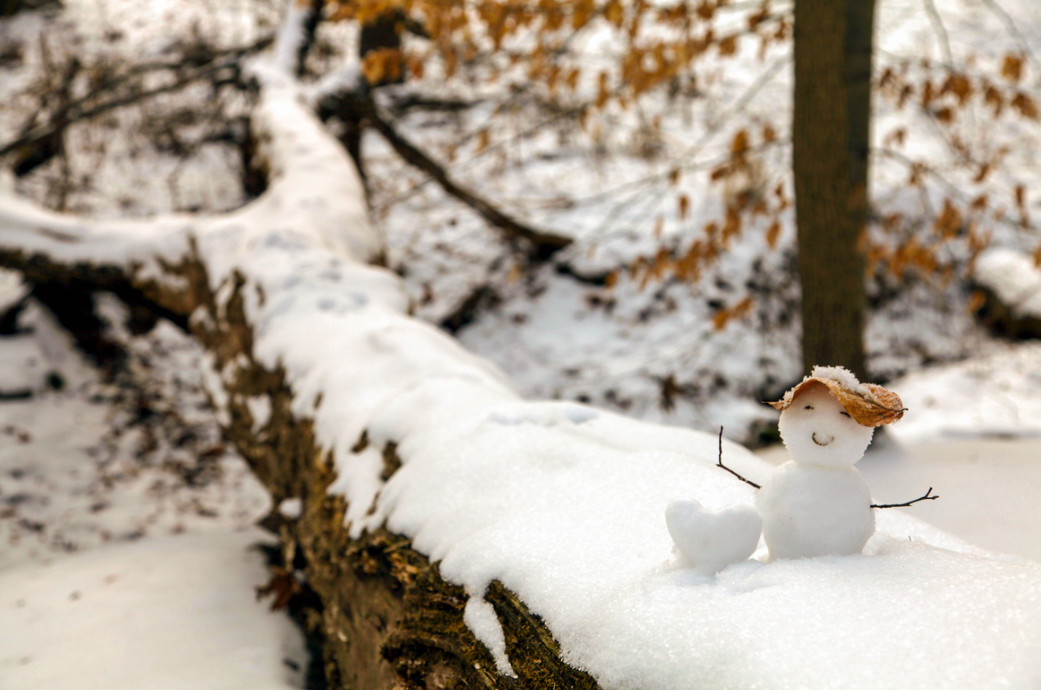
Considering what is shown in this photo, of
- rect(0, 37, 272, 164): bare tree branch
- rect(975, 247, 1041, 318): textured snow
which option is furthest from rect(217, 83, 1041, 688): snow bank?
rect(975, 247, 1041, 318): textured snow

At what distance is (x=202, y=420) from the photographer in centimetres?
419

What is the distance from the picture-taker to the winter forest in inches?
37.1

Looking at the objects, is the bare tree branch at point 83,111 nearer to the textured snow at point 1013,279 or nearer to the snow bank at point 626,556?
the snow bank at point 626,556

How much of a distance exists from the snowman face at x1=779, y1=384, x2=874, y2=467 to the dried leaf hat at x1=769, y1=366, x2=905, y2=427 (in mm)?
14

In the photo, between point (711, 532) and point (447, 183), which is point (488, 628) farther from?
point (447, 183)

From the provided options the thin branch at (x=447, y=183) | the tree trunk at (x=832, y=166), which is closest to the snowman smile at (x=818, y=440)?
the tree trunk at (x=832, y=166)

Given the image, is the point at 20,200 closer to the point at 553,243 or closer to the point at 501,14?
the point at 501,14

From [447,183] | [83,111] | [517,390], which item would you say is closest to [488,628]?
[517,390]

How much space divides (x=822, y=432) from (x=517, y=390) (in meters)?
2.93

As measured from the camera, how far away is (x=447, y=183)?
494cm

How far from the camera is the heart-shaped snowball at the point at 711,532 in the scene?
926 mm

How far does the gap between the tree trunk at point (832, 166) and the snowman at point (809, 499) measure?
2055 mm

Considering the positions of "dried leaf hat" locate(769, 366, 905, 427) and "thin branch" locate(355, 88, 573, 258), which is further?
"thin branch" locate(355, 88, 573, 258)

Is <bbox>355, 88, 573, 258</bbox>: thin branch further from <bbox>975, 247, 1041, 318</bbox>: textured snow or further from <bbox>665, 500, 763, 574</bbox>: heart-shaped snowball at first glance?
<bbox>665, 500, 763, 574</bbox>: heart-shaped snowball
